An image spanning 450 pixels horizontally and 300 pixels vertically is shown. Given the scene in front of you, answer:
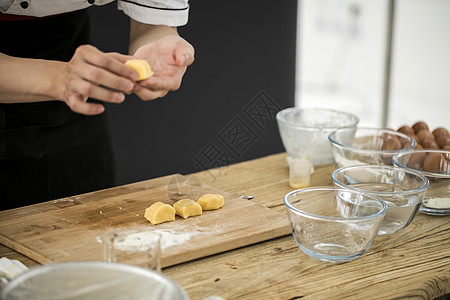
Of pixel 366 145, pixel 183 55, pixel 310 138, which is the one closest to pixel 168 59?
pixel 183 55

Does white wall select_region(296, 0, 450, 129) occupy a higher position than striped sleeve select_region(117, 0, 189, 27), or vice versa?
striped sleeve select_region(117, 0, 189, 27)

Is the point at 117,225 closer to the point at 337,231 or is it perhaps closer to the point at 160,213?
the point at 160,213

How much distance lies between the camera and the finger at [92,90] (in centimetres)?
120

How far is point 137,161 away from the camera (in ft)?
9.35

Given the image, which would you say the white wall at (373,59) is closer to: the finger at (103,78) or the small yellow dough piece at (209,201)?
the small yellow dough piece at (209,201)

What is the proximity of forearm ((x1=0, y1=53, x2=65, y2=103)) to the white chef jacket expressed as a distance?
0.32m

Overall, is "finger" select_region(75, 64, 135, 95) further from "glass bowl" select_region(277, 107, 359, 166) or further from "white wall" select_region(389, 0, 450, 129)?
"white wall" select_region(389, 0, 450, 129)

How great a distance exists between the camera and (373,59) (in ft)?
15.3

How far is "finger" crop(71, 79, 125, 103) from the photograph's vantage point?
120cm

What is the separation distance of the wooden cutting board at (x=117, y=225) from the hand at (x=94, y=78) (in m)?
0.27

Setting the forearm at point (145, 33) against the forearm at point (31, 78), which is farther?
the forearm at point (145, 33)

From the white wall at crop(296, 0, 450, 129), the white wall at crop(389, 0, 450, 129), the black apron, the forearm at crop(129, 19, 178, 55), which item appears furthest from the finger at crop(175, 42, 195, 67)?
the white wall at crop(389, 0, 450, 129)

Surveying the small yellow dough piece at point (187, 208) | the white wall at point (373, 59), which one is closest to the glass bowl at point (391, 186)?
the small yellow dough piece at point (187, 208)

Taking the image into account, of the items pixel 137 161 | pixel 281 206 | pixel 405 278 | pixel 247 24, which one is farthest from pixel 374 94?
pixel 405 278
